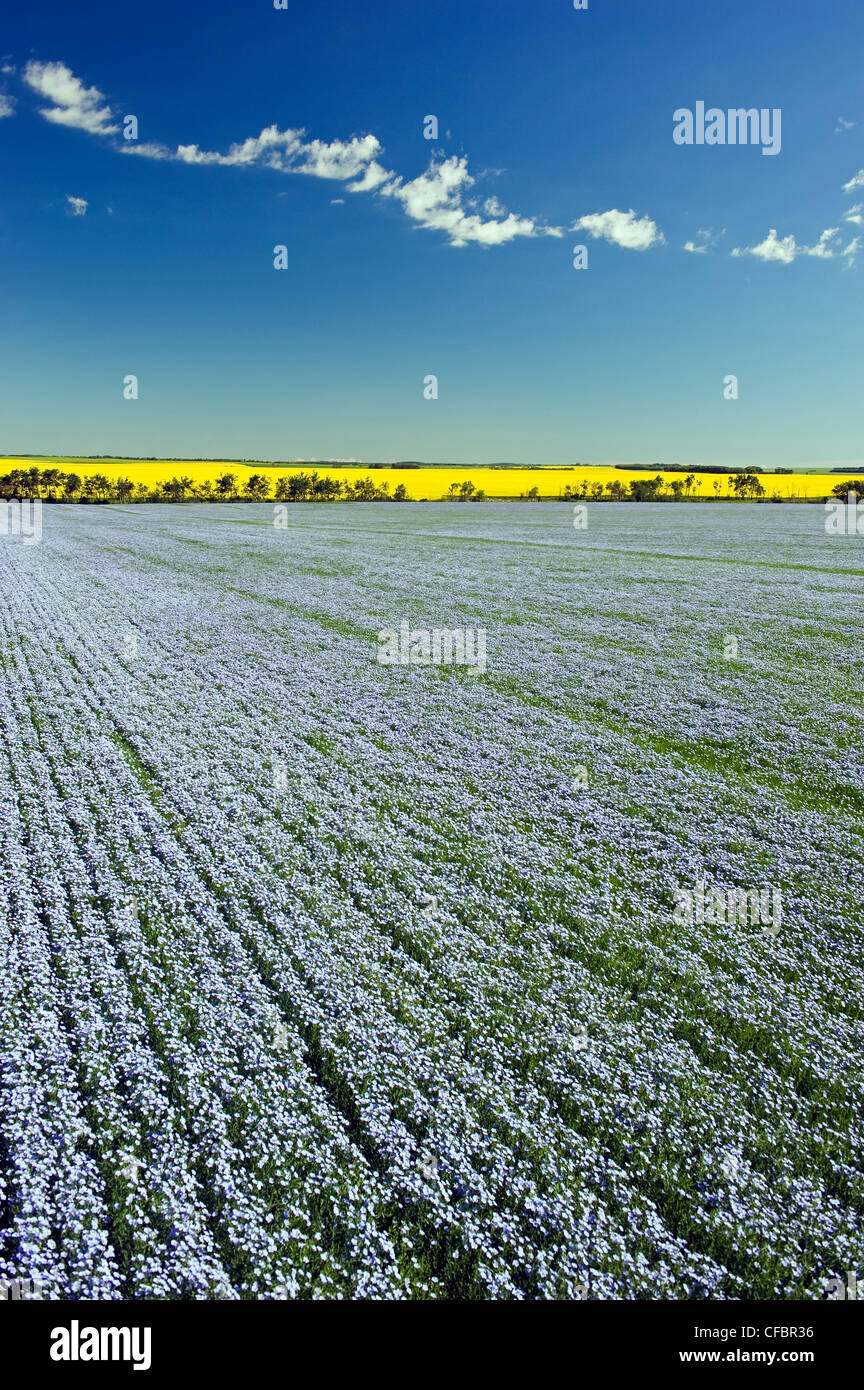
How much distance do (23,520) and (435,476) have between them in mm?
87791

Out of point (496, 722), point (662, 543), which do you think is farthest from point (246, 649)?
point (662, 543)

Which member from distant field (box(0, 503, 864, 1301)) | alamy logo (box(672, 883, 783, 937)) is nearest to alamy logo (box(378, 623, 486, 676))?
distant field (box(0, 503, 864, 1301))

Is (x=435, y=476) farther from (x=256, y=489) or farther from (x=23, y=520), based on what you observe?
(x=23, y=520)

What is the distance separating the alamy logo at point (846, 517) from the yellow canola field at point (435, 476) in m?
12.5

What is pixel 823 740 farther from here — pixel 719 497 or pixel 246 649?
pixel 719 497

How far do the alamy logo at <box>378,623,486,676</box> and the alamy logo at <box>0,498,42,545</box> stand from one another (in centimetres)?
2960

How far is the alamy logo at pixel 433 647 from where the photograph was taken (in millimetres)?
15227

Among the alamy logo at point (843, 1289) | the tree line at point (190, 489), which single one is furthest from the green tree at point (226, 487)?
the alamy logo at point (843, 1289)

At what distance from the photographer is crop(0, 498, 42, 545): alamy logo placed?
42406 millimetres

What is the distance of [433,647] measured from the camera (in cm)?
1616

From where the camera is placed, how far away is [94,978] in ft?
17.4
